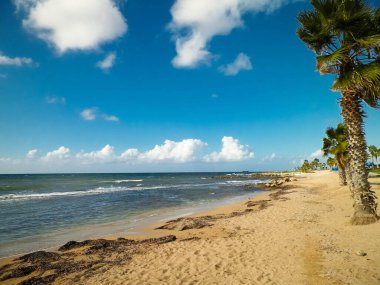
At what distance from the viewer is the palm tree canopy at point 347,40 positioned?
10.5 m

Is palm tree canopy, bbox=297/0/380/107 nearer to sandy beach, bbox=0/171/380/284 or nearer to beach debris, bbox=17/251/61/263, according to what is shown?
sandy beach, bbox=0/171/380/284

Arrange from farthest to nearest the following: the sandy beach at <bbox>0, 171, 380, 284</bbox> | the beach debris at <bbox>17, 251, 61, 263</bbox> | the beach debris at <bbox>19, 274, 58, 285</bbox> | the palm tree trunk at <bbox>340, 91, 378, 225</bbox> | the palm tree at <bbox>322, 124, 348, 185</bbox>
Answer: the palm tree at <bbox>322, 124, 348, 185</bbox> < the palm tree trunk at <bbox>340, 91, 378, 225</bbox> < the beach debris at <bbox>17, 251, 61, 263</bbox> < the beach debris at <bbox>19, 274, 58, 285</bbox> < the sandy beach at <bbox>0, 171, 380, 284</bbox>

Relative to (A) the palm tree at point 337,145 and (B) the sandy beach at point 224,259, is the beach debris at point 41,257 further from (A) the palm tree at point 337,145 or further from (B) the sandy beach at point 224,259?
(A) the palm tree at point 337,145

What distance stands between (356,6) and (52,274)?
15.6m

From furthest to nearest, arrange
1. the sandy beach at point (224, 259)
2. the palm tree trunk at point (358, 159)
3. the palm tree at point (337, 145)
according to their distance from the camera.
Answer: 1. the palm tree at point (337, 145)
2. the palm tree trunk at point (358, 159)
3. the sandy beach at point (224, 259)

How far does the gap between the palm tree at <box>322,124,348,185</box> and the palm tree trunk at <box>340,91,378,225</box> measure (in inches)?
678

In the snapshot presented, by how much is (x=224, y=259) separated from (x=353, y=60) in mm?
10020

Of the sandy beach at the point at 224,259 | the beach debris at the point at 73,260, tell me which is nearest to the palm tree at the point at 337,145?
the sandy beach at the point at 224,259

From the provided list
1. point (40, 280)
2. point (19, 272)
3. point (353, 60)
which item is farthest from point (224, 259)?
point (353, 60)

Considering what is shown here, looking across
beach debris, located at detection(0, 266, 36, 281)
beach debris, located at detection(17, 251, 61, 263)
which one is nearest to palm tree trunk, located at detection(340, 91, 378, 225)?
beach debris, located at detection(17, 251, 61, 263)

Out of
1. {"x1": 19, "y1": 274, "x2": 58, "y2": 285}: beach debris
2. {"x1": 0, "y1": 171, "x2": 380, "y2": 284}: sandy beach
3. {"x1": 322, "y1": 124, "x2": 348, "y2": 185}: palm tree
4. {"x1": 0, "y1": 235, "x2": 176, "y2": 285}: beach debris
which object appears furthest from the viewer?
{"x1": 322, "y1": 124, "x2": 348, "y2": 185}: palm tree

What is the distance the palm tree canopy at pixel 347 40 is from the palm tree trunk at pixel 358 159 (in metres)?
0.69

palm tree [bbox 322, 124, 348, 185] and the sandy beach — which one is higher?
palm tree [bbox 322, 124, 348, 185]

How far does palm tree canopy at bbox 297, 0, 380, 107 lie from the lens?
10.5 metres
